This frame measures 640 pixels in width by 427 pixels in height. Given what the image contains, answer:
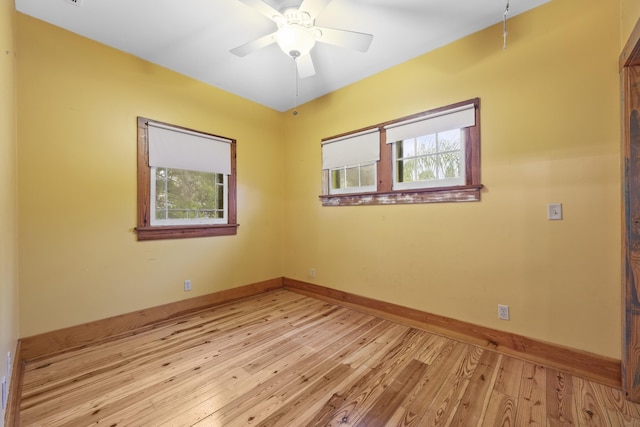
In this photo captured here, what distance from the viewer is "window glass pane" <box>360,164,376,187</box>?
300cm

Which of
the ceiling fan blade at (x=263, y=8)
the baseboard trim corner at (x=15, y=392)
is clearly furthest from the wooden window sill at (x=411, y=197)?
the baseboard trim corner at (x=15, y=392)

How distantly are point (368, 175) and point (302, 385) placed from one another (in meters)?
2.19

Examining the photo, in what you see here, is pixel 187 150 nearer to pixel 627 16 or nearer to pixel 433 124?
pixel 433 124

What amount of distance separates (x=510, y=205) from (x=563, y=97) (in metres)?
0.84

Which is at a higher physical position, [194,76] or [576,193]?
[194,76]

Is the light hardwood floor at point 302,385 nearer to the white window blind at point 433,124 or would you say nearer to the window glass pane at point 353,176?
the window glass pane at point 353,176

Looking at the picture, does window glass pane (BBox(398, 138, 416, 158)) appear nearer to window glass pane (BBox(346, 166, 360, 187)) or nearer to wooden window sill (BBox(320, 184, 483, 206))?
wooden window sill (BBox(320, 184, 483, 206))

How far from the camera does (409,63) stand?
8.78ft

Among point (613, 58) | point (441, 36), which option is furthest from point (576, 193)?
point (441, 36)

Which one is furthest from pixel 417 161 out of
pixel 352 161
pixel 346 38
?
pixel 346 38

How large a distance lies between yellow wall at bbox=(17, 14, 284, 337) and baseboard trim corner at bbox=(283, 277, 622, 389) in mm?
2043

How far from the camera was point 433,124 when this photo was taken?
2498mm

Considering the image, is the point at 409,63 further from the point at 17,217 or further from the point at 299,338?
the point at 17,217

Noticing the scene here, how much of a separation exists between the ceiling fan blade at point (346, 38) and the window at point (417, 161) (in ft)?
3.23
